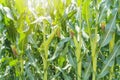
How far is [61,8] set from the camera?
3.16 meters

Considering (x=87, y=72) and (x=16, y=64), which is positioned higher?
(x=16, y=64)

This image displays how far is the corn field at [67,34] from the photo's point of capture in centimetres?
291

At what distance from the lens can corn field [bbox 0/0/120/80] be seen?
2.91 meters

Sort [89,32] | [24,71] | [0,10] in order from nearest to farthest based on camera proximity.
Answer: [89,32] → [0,10] → [24,71]

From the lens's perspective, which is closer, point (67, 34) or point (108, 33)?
point (108, 33)

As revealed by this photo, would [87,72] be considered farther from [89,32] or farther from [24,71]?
[24,71]

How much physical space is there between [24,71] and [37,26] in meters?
0.54

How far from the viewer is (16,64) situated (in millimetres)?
3260

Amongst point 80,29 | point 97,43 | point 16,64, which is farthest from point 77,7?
Result: point 16,64

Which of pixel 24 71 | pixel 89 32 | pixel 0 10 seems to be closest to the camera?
pixel 89 32

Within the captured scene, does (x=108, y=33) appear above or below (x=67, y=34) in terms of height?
below

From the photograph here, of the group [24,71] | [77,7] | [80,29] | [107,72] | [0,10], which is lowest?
[107,72]

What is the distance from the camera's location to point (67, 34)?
3.29 meters

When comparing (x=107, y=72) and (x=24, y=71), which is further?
(x=24, y=71)
